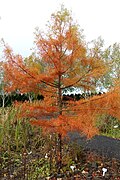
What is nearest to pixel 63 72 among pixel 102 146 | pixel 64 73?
pixel 64 73

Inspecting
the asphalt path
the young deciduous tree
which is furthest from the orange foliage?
the asphalt path

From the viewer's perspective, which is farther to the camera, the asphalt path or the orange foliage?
the asphalt path

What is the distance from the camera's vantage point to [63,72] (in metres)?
5.45

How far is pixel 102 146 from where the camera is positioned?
7.25 metres

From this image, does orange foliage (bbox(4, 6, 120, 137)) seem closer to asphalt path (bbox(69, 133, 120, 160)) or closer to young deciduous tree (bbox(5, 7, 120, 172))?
young deciduous tree (bbox(5, 7, 120, 172))

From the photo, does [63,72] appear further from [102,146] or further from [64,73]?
[102,146]

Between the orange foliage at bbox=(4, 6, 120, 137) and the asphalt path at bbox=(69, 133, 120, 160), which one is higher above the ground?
the orange foliage at bbox=(4, 6, 120, 137)

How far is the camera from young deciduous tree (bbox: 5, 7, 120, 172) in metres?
5.32

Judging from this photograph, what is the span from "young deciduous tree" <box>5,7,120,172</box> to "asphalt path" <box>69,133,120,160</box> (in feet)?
4.29

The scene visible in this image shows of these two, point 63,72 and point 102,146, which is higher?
point 63,72

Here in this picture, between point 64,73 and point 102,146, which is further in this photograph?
point 102,146

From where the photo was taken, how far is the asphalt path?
21.7 ft

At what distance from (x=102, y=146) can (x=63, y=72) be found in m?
2.46

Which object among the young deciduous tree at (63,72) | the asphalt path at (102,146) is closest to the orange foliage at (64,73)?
the young deciduous tree at (63,72)
